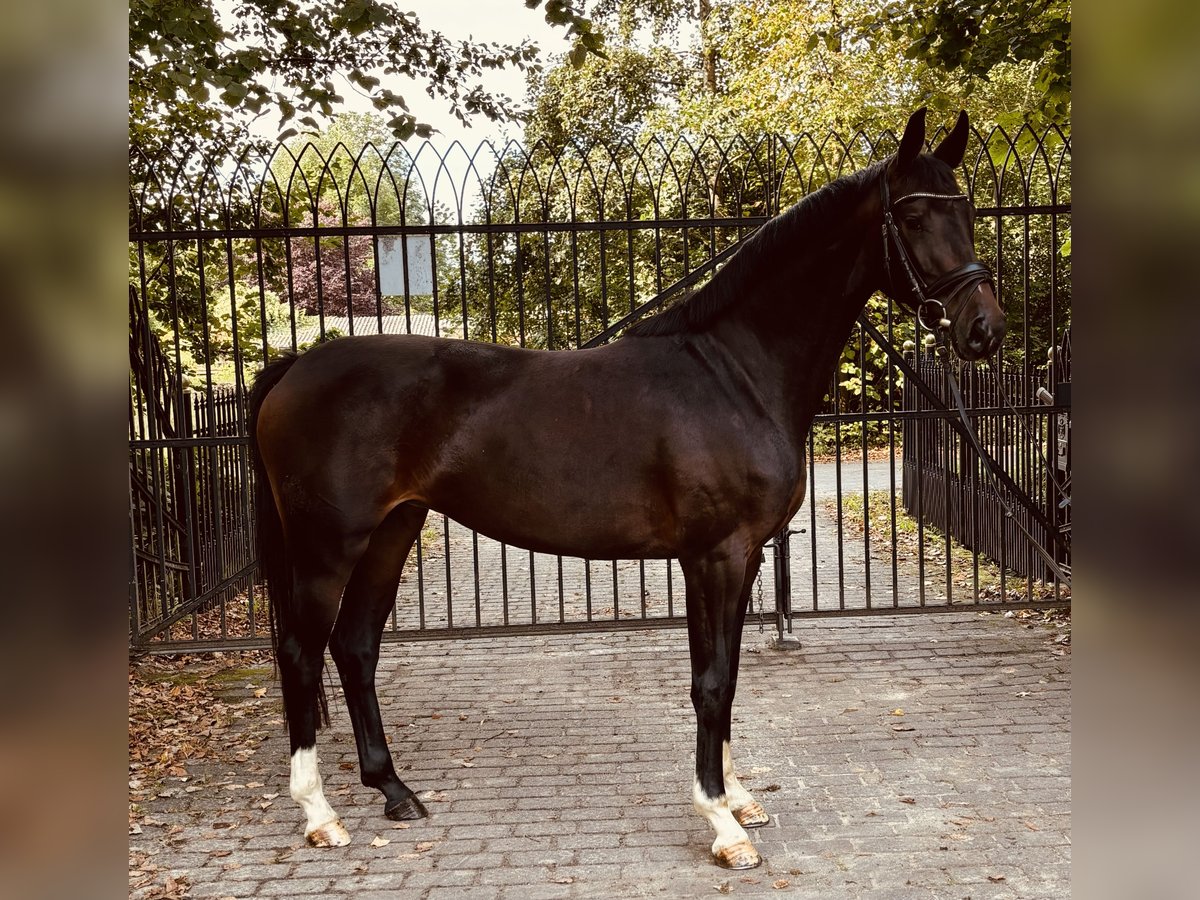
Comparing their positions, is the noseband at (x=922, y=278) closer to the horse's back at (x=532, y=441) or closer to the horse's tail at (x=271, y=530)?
the horse's back at (x=532, y=441)

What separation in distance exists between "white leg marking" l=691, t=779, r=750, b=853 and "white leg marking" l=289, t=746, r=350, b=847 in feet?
4.56

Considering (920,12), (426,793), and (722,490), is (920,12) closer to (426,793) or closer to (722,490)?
(722,490)

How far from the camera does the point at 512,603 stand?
8234mm

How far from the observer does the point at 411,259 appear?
56.5 ft

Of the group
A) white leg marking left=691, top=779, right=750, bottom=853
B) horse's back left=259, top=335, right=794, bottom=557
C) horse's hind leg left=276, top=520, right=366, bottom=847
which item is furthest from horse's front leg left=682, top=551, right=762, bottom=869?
horse's hind leg left=276, top=520, right=366, bottom=847

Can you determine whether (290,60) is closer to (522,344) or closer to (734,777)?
(522,344)

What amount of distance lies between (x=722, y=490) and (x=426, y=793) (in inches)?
76.1

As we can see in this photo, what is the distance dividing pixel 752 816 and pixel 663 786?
1.79 ft

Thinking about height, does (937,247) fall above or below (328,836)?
above

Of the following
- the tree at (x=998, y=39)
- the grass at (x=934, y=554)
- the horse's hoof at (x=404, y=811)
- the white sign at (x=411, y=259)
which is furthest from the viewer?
the grass at (x=934, y=554)

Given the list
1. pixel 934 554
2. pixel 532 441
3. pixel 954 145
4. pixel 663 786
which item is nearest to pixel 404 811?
pixel 663 786

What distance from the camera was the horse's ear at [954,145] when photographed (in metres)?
3.30

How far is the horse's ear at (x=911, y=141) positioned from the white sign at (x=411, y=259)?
10.2 feet

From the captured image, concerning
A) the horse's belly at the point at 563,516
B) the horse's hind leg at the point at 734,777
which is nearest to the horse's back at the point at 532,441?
the horse's belly at the point at 563,516
